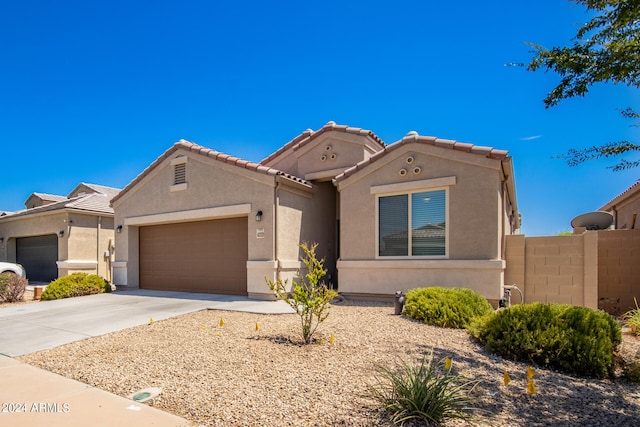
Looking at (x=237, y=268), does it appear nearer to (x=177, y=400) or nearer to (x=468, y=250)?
(x=468, y=250)

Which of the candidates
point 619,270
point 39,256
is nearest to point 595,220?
point 619,270

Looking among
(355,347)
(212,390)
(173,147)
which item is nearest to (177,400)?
(212,390)

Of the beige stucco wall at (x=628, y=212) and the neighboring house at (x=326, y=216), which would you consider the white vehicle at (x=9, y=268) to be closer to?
the neighboring house at (x=326, y=216)

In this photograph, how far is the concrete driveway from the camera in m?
6.95

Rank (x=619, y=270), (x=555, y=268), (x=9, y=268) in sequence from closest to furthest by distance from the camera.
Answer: (x=555, y=268) < (x=619, y=270) < (x=9, y=268)

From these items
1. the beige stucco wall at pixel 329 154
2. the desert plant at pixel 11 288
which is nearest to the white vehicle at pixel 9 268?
the desert plant at pixel 11 288

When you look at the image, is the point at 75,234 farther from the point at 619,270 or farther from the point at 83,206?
the point at 619,270

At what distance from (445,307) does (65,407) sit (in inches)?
250

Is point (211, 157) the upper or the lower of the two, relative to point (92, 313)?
upper

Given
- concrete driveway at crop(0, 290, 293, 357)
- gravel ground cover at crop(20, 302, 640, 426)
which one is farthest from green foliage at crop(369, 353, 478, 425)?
concrete driveway at crop(0, 290, 293, 357)

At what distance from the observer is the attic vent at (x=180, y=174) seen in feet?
43.3

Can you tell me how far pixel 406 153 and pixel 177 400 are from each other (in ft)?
27.8

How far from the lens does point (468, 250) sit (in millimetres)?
9461

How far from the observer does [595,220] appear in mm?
12500
